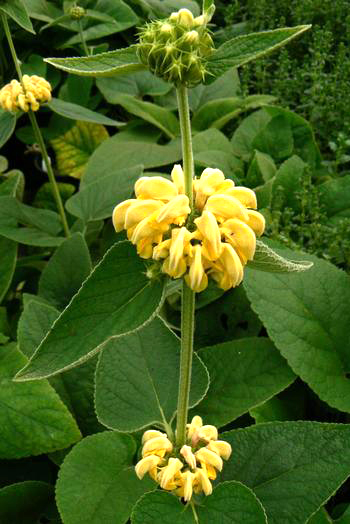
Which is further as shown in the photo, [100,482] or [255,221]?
[100,482]

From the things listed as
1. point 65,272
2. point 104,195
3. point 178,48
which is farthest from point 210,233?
point 104,195

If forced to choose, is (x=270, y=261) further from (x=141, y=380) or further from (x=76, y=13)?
(x=76, y=13)

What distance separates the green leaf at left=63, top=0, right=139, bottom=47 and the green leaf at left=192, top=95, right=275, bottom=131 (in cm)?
40

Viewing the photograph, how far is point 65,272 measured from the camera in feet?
3.99

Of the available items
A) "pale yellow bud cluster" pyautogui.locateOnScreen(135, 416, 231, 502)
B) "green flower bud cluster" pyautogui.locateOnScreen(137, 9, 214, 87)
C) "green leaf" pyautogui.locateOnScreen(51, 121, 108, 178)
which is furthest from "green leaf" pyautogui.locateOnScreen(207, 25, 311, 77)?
"green leaf" pyautogui.locateOnScreen(51, 121, 108, 178)

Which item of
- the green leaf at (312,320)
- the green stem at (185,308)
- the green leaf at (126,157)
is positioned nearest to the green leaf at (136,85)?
the green leaf at (126,157)

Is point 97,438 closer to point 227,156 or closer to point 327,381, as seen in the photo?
point 327,381

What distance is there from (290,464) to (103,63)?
1.68 feet

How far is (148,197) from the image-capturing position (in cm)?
60

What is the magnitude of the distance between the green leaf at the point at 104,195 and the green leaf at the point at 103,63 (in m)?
0.74

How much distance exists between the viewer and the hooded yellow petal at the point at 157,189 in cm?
58

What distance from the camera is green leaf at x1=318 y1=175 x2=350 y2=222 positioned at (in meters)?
1.36

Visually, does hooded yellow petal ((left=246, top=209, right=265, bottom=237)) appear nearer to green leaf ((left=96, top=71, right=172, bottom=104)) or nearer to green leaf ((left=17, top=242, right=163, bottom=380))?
green leaf ((left=17, top=242, right=163, bottom=380))

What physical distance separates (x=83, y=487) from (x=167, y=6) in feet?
5.27
